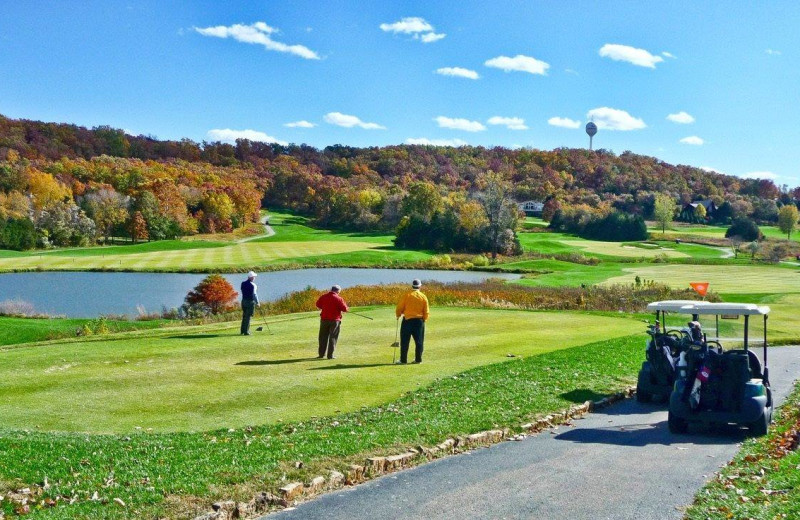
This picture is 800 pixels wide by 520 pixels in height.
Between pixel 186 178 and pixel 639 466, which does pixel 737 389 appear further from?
pixel 186 178

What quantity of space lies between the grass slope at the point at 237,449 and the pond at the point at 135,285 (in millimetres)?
31890

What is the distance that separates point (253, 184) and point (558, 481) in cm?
15485

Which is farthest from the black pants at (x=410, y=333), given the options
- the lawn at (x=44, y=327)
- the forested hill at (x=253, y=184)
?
the forested hill at (x=253, y=184)

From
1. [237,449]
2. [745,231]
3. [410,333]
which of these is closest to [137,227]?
[745,231]

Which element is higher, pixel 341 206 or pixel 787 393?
pixel 341 206

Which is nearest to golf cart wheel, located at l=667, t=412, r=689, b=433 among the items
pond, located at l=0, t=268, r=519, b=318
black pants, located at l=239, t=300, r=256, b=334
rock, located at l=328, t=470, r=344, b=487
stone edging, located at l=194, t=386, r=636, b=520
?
stone edging, located at l=194, t=386, r=636, b=520

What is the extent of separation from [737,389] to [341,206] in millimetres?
129778

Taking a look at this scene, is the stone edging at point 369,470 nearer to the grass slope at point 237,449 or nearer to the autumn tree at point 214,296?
the grass slope at point 237,449

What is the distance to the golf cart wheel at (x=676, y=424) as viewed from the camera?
13.6 m

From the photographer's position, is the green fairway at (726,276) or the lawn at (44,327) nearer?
the lawn at (44,327)

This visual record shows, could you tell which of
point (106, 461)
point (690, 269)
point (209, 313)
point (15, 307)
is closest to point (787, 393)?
point (106, 461)

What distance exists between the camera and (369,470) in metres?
10.3

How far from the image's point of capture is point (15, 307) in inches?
1626

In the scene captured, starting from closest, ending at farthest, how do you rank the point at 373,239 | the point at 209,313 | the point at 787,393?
the point at 787,393, the point at 209,313, the point at 373,239
